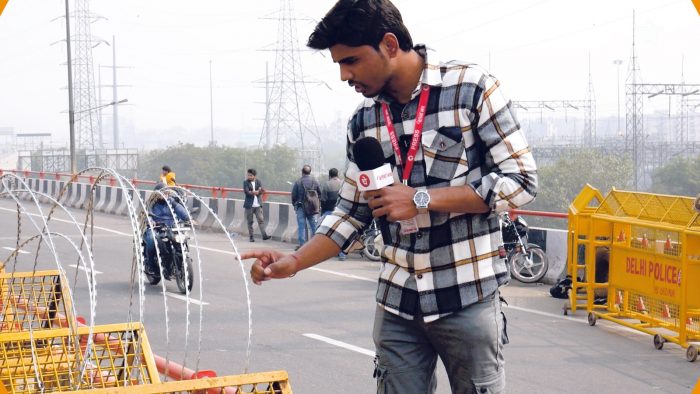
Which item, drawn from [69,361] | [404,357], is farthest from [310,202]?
[404,357]

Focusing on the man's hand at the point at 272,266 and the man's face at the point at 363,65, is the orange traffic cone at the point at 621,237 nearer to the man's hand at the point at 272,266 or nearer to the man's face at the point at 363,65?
the man's hand at the point at 272,266

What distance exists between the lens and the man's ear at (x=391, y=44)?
3.09m

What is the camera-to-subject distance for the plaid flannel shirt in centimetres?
310

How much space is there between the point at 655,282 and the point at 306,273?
7.02 m

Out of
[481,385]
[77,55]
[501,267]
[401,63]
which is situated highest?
[77,55]

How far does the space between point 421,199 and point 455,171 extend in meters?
0.20

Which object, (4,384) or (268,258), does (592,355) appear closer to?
(4,384)

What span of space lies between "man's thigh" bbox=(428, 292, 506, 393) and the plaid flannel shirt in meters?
0.04

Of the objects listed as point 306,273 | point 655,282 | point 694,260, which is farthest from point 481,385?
point 306,273

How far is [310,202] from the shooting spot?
65.1ft

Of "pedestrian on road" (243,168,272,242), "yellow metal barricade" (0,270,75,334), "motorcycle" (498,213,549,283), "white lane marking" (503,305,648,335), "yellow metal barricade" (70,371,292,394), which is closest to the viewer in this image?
"yellow metal barricade" (70,371,292,394)

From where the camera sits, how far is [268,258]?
→ 11.4 ft

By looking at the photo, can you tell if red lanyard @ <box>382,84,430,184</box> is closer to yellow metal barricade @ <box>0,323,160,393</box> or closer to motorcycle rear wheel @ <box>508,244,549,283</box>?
yellow metal barricade @ <box>0,323,160,393</box>

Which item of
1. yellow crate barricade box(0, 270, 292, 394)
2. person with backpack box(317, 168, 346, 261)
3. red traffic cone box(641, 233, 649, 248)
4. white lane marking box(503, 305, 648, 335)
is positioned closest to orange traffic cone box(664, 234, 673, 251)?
red traffic cone box(641, 233, 649, 248)
